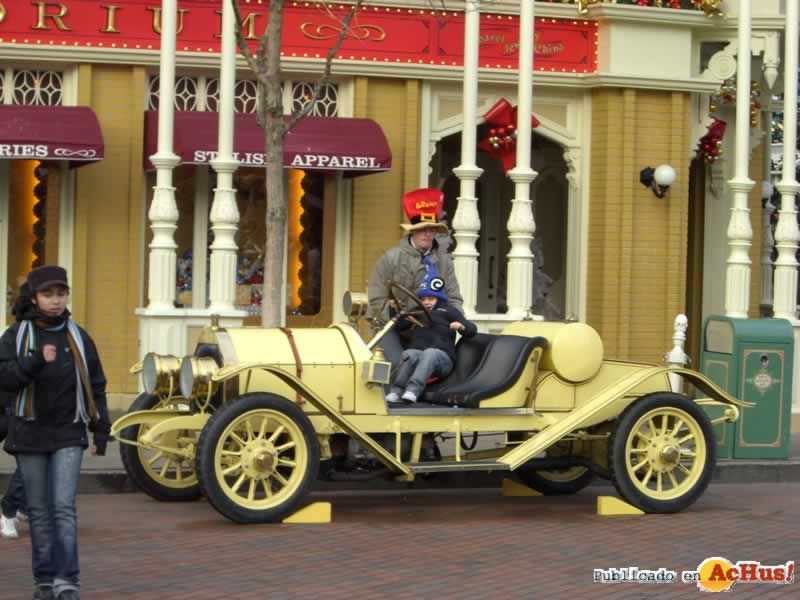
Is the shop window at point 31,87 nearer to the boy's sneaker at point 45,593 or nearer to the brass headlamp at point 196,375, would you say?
the brass headlamp at point 196,375

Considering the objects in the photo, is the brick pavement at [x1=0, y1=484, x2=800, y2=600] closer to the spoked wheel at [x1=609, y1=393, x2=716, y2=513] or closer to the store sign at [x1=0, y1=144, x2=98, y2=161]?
the spoked wheel at [x1=609, y1=393, x2=716, y2=513]

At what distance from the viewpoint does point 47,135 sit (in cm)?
1539

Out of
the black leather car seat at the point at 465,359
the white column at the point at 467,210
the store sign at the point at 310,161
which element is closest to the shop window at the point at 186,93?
the store sign at the point at 310,161

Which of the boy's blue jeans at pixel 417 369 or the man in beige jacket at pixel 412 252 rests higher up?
the man in beige jacket at pixel 412 252

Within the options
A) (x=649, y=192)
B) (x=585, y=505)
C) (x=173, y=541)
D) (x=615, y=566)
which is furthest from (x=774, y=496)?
(x=649, y=192)

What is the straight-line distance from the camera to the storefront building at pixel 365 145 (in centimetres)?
1609

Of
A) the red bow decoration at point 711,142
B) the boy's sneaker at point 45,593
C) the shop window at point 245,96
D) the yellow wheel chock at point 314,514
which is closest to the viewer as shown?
the boy's sneaker at point 45,593

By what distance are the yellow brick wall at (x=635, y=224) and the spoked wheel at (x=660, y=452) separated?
661 centimetres

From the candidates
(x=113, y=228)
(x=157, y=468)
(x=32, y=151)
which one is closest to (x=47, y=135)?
(x=32, y=151)

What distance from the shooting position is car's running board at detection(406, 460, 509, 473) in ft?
34.5

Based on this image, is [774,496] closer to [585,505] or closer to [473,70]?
[585,505]

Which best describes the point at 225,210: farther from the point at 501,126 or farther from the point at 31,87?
the point at 501,126

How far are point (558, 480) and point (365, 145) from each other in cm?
544

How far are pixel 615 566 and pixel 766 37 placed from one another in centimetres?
1057
